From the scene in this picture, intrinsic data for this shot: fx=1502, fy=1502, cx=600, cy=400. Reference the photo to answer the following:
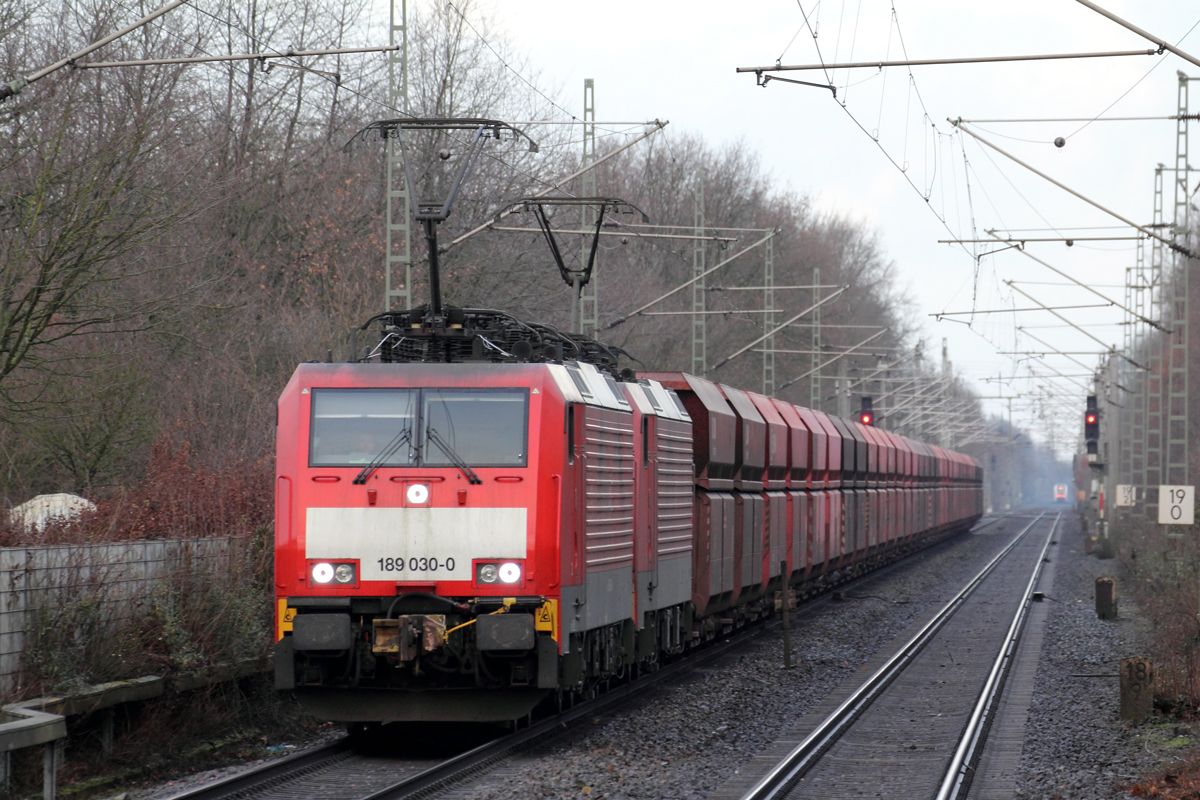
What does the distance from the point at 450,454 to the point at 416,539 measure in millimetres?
675

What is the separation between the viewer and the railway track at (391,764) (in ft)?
31.5

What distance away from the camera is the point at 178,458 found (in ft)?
46.8

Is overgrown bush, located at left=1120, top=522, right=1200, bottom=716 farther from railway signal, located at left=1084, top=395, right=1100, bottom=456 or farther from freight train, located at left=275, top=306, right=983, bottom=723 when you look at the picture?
railway signal, located at left=1084, top=395, right=1100, bottom=456

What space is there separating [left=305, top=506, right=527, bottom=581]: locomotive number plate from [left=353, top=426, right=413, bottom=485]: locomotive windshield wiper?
0.25 meters

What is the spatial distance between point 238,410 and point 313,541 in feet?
35.8

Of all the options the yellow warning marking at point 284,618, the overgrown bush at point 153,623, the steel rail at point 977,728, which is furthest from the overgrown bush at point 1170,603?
the overgrown bush at point 153,623

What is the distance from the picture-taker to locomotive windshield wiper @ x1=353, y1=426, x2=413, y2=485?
1105 centimetres

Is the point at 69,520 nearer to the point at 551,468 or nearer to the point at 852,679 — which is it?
the point at 551,468

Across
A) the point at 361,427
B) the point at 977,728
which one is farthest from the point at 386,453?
the point at 977,728

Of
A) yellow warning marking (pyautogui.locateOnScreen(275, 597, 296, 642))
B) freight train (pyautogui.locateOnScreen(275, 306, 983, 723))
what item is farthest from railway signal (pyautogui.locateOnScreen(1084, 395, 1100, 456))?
yellow warning marking (pyautogui.locateOnScreen(275, 597, 296, 642))

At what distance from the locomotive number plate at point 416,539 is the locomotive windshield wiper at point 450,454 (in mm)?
237

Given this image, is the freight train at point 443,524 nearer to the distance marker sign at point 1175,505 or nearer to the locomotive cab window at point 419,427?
the locomotive cab window at point 419,427

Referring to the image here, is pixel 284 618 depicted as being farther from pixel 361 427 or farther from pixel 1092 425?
pixel 1092 425

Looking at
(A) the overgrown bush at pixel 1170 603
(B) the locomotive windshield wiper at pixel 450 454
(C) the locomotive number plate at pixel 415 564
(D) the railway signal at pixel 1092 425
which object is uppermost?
(D) the railway signal at pixel 1092 425
